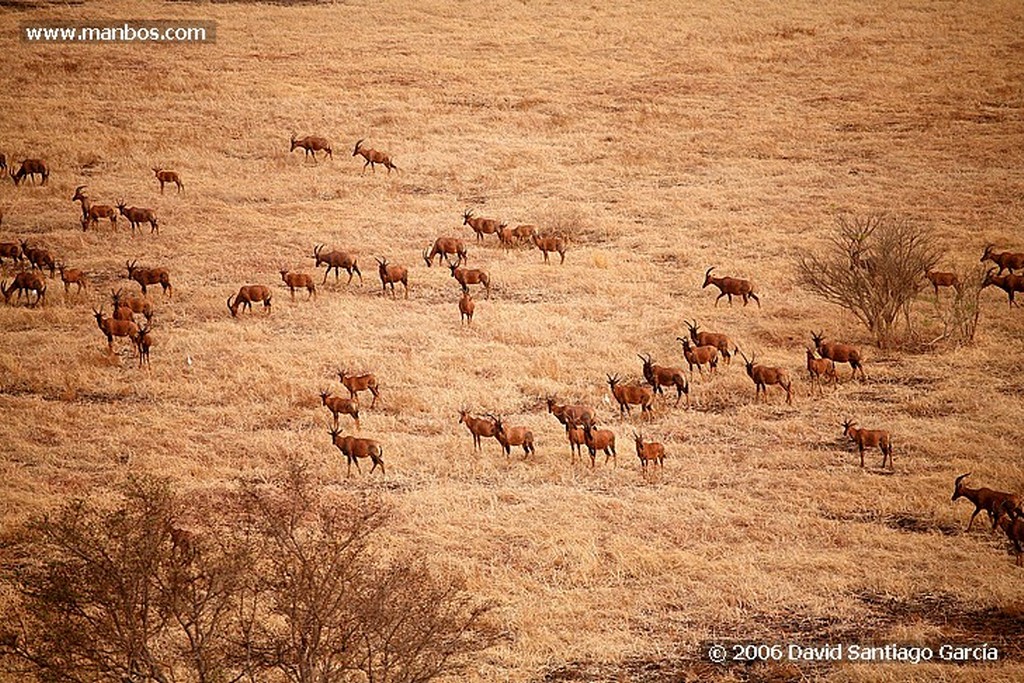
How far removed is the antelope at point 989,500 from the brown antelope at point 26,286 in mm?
19987

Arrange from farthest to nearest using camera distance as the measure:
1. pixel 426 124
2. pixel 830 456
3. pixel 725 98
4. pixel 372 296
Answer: pixel 725 98
pixel 426 124
pixel 372 296
pixel 830 456

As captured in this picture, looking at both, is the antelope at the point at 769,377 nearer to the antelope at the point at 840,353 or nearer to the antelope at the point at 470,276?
the antelope at the point at 840,353

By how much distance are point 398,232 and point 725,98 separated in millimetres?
17818

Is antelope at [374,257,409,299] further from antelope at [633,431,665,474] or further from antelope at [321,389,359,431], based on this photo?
antelope at [633,431,665,474]

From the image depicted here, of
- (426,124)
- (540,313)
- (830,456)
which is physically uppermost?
(426,124)

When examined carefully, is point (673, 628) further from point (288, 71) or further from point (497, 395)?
point (288, 71)

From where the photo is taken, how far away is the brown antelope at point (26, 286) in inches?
1104

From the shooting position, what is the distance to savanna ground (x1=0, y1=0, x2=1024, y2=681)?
16969 millimetres

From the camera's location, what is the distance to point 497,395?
23.6 m

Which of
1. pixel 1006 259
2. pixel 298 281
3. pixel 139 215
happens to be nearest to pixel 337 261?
pixel 298 281

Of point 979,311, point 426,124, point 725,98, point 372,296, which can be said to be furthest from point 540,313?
point 725,98

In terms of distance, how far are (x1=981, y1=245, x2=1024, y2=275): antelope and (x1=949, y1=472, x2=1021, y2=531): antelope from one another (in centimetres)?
1228

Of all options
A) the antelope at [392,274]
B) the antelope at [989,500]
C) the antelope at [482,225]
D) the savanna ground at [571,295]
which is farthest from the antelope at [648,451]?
the antelope at [482,225]

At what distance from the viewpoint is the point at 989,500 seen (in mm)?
17641
